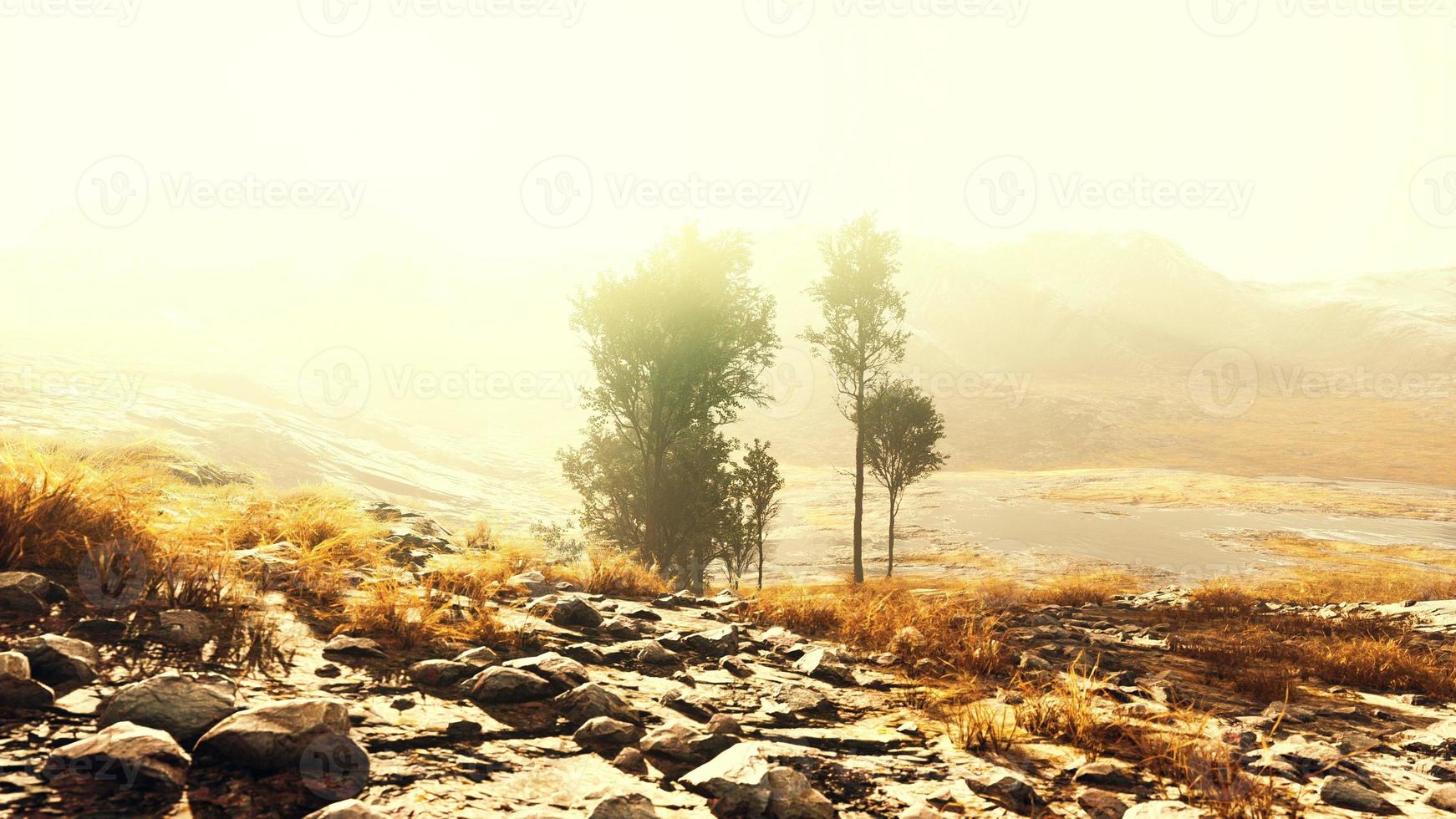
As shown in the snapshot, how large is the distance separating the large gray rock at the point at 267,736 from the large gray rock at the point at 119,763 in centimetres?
16

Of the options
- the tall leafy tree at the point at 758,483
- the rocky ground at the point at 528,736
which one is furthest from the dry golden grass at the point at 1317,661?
the tall leafy tree at the point at 758,483

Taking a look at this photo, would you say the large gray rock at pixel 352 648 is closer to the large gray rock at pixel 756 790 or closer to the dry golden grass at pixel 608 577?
the large gray rock at pixel 756 790

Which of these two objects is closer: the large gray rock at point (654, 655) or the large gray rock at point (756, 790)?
the large gray rock at point (756, 790)

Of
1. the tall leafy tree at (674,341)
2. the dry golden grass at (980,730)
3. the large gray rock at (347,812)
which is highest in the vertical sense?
the tall leafy tree at (674,341)

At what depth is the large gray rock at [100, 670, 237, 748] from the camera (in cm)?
289

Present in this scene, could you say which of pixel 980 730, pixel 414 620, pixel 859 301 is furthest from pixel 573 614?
pixel 859 301

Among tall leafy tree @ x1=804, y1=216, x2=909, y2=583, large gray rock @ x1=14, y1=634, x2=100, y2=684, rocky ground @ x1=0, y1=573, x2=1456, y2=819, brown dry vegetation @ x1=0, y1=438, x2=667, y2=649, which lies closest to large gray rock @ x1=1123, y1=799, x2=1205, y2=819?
rocky ground @ x1=0, y1=573, x2=1456, y2=819

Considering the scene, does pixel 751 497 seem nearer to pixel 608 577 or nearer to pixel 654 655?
pixel 608 577

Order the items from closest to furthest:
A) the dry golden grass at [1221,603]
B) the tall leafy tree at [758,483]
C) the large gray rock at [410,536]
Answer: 1. the large gray rock at [410,536]
2. the dry golden grass at [1221,603]
3. the tall leafy tree at [758,483]

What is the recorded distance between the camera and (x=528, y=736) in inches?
153

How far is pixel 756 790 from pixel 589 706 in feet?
5.06

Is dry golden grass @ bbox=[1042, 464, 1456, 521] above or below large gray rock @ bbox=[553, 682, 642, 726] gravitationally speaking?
below

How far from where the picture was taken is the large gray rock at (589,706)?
430 centimetres

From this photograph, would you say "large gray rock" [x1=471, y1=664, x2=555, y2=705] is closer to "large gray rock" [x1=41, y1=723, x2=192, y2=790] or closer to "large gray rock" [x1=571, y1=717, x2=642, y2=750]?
"large gray rock" [x1=571, y1=717, x2=642, y2=750]
